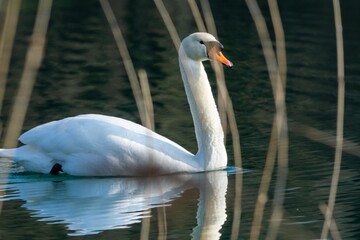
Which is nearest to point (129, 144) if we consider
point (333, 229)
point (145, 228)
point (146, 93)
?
point (145, 228)

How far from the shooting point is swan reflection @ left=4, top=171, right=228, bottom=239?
7.45 metres

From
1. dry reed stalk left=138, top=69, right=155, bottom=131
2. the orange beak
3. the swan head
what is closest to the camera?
dry reed stalk left=138, top=69, right=155, bottom=131

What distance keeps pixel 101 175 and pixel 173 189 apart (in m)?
0.82

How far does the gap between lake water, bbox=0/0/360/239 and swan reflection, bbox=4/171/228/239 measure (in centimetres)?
1

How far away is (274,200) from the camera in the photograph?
800cm

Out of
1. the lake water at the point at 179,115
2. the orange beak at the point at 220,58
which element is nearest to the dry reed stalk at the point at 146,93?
the lake water at the point at 179,115

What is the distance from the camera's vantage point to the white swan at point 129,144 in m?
9.15

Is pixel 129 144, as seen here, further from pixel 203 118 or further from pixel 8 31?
pixel 8 31

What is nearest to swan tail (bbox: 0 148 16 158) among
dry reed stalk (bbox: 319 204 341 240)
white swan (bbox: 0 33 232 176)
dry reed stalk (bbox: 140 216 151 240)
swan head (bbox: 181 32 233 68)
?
white swan (bbox: 0 33 232 176)

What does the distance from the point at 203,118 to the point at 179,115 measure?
239cm

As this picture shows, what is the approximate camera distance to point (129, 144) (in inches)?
358

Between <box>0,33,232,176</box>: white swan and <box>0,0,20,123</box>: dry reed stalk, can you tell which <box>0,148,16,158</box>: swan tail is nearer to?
<box>0,33,232,176</box>: white swan

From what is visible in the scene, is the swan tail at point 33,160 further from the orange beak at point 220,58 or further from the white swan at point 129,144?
the orange beak at point 220,58

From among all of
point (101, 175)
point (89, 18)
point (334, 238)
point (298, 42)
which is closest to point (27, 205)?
point (101, 175)
